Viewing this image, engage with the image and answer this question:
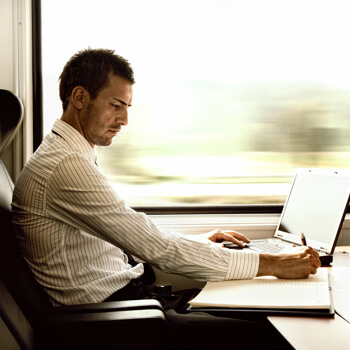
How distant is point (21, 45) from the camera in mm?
1867

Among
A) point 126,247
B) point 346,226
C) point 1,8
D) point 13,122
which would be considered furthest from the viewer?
point 346,226

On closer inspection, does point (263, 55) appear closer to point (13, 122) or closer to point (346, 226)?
point (346, 226)

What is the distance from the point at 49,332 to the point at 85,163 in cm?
47

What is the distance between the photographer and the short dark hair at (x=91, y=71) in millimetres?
1410

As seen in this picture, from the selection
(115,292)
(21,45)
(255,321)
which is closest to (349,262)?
(255,321)

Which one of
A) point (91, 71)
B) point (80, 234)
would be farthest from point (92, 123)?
point (80, 234)

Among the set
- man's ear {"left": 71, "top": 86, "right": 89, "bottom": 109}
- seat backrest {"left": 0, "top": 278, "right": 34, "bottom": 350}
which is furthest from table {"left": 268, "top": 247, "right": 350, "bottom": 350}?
man's ear {"left": 71, "top": 86, "right": 89, "bottom": 109}

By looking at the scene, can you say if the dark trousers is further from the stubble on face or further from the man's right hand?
the stubble on face

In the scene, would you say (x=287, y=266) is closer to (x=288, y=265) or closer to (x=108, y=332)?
(x=288, y=265)

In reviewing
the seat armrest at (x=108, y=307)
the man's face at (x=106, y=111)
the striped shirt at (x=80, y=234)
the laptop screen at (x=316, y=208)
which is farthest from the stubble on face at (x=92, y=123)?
the laptop screen at (x=316, y=208)

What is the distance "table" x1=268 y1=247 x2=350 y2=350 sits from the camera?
2.93 ft

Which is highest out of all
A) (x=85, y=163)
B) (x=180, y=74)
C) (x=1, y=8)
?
(x=1, y=8)

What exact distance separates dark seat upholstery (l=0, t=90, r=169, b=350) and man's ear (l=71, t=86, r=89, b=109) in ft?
1.60

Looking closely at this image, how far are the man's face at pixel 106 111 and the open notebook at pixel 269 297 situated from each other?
634 mm
